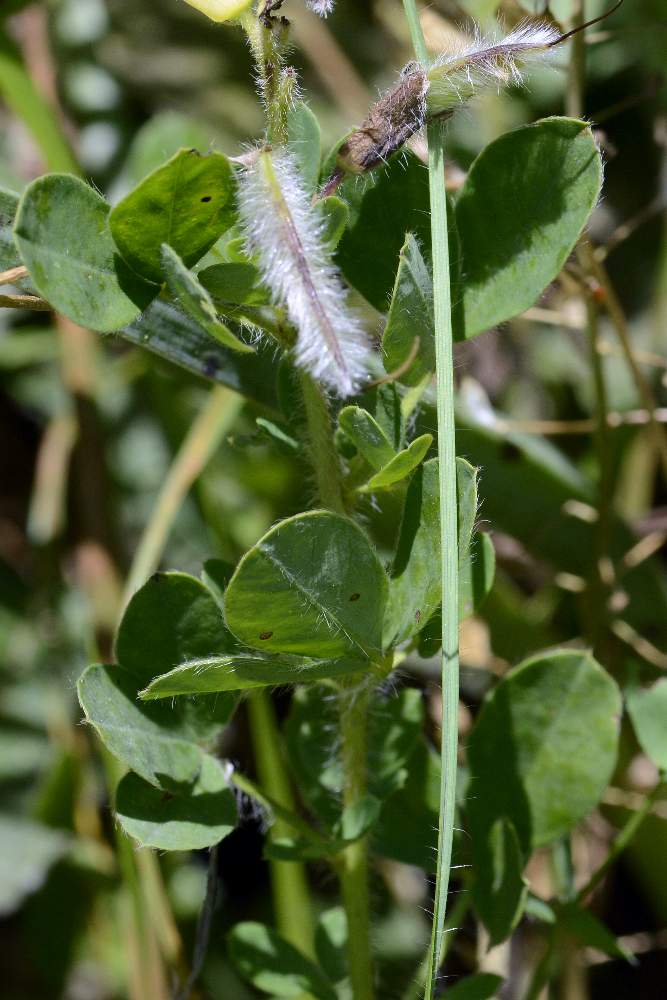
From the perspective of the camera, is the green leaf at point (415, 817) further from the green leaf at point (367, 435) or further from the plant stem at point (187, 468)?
the plant stem at point (187, 468)

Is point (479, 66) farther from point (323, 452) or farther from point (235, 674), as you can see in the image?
point (235, 674)

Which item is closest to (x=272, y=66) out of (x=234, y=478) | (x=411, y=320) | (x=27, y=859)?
(x=411, y=320)

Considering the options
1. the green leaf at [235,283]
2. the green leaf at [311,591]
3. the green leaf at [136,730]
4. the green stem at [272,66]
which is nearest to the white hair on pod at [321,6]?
the green stem at [272,66]

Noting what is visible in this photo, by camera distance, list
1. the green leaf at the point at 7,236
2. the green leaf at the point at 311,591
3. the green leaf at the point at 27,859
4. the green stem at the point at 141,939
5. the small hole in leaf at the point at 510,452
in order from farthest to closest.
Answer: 1. the green leaf at the point at 27,859
2. the small hole in leaf at the point at 510,452
3. the green stem at the point at 141,939
4. the green leaf at the point at 7,236
5. the green leaf at the point at 311,591

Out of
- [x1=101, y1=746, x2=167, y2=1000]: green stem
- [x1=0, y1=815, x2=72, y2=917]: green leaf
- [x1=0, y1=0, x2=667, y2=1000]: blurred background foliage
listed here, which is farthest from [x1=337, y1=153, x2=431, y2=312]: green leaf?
[x1=0, y1=815, x2=72, y2=917]: green leaf

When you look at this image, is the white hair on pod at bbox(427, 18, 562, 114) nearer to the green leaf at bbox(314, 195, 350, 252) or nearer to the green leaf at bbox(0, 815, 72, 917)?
the green leaf at bbox(314, 195, 350, 252)
